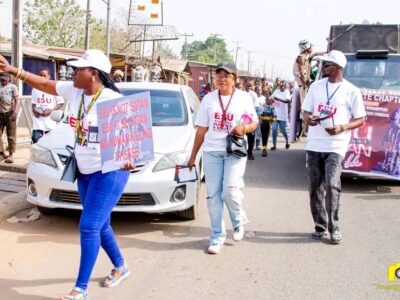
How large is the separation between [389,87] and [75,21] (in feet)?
106

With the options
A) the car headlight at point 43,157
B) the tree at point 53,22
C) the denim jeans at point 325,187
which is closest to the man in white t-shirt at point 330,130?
the denim jeans at point 325,187

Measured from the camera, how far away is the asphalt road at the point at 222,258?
12.0ft

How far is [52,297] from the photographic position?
348cm

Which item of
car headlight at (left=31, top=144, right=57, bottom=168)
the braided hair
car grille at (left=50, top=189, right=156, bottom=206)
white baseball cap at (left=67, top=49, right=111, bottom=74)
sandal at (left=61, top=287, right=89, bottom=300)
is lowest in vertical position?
sandal at (left=61, top=287, right=89, bottom=300)

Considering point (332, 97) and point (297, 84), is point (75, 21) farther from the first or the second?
point (332, 97)

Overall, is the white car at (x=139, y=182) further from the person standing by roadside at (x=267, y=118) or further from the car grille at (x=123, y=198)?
the person standing by roadside at (x=267, y=118)

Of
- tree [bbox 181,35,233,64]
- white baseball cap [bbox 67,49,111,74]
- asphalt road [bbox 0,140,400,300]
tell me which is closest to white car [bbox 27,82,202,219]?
asphalt road [bbox 0,140,400,300]

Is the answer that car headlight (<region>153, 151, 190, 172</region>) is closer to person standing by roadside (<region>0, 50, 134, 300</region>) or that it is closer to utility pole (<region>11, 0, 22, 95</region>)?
person standing by roadside (<region>0, 50, 134, 300</region>)

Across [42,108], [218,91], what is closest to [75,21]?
[42,108]

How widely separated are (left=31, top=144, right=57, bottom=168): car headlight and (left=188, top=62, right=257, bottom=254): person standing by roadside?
5.25 feet

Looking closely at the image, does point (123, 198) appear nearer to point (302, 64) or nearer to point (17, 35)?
point (302, 64)

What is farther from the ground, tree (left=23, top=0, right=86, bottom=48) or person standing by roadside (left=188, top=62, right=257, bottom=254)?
tree (left=23, top=0, right=86, bottom=48)

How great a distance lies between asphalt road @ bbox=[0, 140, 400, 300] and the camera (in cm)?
366

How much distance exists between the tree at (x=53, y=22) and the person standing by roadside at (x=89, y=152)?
3429 cm
